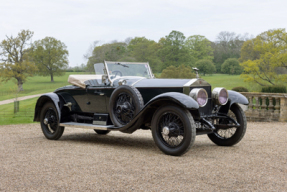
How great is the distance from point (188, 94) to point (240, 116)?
1438mm

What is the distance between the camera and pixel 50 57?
52.8m

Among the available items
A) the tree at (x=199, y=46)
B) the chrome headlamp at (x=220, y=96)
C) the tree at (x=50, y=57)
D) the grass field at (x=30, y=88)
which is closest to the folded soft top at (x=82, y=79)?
the chrome headlamp at (x=220, y=96)

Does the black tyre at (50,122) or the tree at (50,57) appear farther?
the tree at (50,57)

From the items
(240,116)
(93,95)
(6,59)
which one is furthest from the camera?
(6,59)

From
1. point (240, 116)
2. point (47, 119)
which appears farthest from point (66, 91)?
point (240, 116)

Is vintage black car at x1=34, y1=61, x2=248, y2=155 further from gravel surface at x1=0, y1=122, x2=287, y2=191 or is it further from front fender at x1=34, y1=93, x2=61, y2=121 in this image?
gravel surface at x1=0, y1=122, x2=287, y2=191

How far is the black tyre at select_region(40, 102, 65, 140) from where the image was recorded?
7.96m

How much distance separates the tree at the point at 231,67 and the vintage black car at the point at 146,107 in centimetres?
4688

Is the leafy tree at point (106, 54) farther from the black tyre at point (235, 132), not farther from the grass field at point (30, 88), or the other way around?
the black tyre at point (235, 132)

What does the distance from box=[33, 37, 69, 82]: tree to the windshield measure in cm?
4647

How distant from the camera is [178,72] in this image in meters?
28.3

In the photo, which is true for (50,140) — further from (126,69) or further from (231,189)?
(231,189)

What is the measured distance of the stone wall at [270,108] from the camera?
11500 millimetres

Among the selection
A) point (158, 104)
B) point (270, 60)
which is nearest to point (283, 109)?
point (158, 104)
